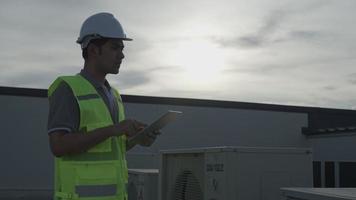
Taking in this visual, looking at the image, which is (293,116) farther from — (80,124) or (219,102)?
(80,124)

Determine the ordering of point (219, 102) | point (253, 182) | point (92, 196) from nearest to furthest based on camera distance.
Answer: point (92, 196) < point (253, 182) < point (219, 102)

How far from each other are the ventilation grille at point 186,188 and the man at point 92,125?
8.30 feet

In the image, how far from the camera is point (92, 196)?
2631 millimetres

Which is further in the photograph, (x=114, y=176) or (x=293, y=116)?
(x=293, y=116)

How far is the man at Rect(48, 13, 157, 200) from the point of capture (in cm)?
266

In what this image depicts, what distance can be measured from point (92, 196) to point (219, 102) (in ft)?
65.8

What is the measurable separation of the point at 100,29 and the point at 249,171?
2.38m

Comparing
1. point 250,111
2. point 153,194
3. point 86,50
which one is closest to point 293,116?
point 250,111

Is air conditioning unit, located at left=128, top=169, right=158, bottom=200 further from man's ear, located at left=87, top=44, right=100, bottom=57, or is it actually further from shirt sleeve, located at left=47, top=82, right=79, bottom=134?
shirt sleeve, located at left=47, top=82, right=79, bottom=134

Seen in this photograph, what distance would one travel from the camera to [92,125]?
2762mm

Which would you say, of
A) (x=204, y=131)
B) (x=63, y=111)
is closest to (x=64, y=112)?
(x=63, y=111)

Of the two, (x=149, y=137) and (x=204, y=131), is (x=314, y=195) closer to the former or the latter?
(x=149, y=137)

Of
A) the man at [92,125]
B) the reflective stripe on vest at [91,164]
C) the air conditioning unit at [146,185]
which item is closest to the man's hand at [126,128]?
the man at [92,125]

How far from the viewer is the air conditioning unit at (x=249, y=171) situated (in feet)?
15.6
